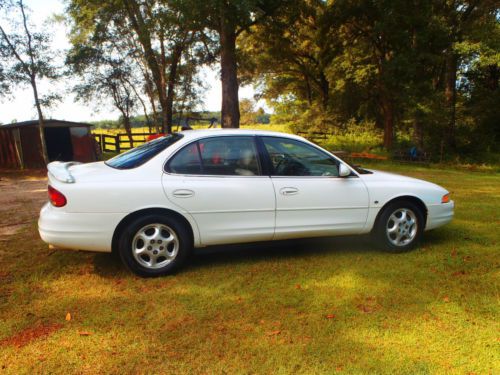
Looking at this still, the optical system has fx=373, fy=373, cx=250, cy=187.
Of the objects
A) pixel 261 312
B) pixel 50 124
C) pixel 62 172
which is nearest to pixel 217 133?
pixel 62 172

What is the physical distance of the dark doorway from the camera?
17109 millimetres

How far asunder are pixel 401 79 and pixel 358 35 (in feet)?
19.2

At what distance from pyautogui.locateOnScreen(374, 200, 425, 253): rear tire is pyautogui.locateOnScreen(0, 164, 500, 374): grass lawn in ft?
0.49

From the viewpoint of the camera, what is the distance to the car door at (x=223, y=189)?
3.99 meters

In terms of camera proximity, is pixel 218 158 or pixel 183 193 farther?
pixel 218 158

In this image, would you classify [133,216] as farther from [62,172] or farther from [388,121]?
[388,121]

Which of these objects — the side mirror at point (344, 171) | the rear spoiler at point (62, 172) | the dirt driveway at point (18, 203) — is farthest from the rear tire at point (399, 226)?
the dirt driveway at point (18, 203)

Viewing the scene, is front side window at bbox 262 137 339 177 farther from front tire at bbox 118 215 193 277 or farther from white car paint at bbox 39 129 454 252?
front tire at bbox 118 215 193 277

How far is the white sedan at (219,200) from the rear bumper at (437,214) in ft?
0.05

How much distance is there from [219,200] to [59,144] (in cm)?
1595

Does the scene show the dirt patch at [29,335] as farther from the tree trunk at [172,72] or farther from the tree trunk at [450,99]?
the tree trunk at [450,99]

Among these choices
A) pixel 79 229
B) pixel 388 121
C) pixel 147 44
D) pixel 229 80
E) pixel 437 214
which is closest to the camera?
pixel 79 229

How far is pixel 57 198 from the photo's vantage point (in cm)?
374

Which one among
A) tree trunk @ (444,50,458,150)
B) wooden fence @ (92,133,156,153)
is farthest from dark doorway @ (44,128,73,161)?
tree trunk @ (444,50,458,150)
